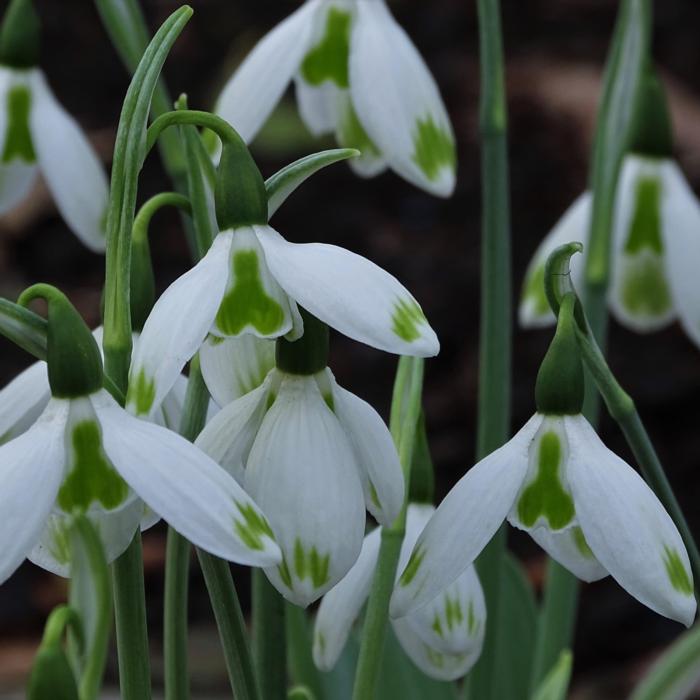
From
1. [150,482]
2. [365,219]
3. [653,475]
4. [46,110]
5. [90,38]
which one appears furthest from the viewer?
[90,38]

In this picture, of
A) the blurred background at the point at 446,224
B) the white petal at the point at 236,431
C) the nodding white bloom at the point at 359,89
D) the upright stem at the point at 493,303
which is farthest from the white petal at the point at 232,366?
the blurred background at the point at 446,224

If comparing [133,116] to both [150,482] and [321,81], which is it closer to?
[150,482]

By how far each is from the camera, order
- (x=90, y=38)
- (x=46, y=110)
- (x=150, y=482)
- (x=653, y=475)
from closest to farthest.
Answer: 1. (x=150, y=482)
2. (x=653, y=475)
3. (x=46, y=110)
4. (x=90, y=38)

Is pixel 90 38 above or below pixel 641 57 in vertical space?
below

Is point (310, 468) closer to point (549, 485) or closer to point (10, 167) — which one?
point (549, 485)

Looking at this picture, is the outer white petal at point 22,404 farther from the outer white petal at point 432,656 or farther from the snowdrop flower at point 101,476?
the outer white petal at point 432,656

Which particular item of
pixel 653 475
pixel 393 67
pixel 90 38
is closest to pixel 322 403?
pixel 653 475

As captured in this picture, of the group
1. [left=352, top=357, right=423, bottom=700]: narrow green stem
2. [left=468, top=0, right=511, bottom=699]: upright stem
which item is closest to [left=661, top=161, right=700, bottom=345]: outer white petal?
[left=468, top=0, right=511, bottom=699]: upright stem

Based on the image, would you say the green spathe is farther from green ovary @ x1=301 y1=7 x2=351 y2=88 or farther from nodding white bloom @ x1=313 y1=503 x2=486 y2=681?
green ovary @ x1=301 y1=7 x2=351 y2=88
